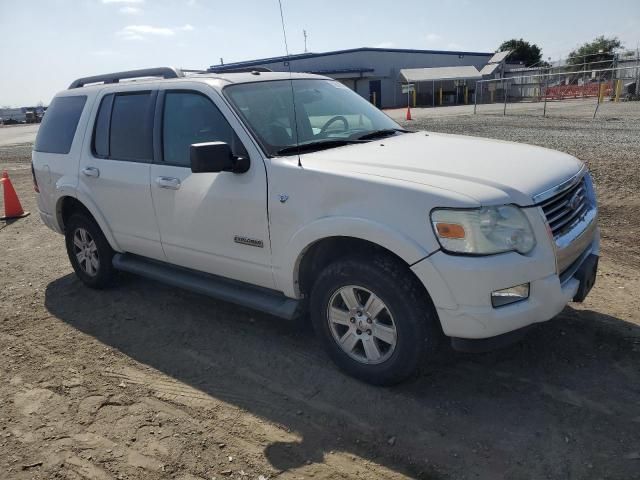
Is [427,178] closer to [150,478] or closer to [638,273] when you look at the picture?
[150,478]

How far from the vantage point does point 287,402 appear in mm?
3355

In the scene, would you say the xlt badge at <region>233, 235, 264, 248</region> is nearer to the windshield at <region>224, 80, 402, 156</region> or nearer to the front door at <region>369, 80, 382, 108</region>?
the windshield at <region>224, 80, 402, 156</region>

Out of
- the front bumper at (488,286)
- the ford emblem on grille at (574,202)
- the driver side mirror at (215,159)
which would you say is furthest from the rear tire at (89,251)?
the ford emblem on grille at (574,202)

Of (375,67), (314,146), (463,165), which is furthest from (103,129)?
(375,67)

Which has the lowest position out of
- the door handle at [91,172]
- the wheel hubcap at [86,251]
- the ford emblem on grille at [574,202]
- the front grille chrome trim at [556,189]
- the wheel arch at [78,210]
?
the wheel hubcap at [86,251]

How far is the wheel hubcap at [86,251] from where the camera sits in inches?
211

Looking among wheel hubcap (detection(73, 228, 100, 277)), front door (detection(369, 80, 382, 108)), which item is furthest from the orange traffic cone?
front door (detection(369, 80, 382, 108))

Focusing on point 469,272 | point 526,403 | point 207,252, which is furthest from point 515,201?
point 207,252

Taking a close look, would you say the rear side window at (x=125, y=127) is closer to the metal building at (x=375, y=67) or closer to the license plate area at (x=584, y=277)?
the license plate area at (x=584, y=277)

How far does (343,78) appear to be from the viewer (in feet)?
165

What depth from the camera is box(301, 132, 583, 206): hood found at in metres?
2.89

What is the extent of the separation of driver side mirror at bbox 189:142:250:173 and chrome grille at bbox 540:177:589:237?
1.93m

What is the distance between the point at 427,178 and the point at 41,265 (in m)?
5.48

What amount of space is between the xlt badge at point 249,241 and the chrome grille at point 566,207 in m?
1.81
